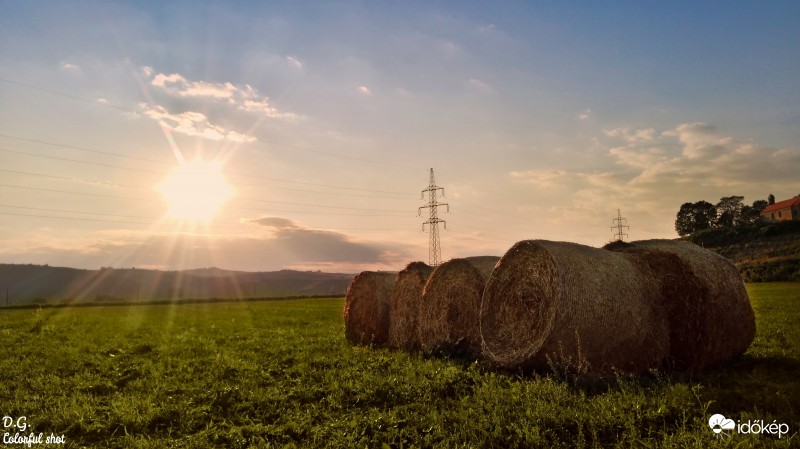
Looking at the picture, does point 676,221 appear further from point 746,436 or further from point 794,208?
point 746,436

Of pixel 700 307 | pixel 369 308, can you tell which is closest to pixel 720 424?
pixel 700 307

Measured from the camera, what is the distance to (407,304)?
15367 millimetres

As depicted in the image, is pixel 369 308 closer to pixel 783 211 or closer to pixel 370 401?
pixel 370 401

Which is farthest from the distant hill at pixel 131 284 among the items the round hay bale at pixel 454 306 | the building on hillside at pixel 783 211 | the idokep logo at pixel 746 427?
the idokep logo at pixel 746 427

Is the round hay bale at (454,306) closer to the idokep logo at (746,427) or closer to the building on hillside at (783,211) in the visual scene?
the idokep logo at (746,427)

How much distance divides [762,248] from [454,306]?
7797 cm

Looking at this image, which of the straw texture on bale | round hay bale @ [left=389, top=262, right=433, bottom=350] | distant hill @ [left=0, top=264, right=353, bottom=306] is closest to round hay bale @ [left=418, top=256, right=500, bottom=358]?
round hay bale @ [left=389, top=262, right=433, bottom=350]

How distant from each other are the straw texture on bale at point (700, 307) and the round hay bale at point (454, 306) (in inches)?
149

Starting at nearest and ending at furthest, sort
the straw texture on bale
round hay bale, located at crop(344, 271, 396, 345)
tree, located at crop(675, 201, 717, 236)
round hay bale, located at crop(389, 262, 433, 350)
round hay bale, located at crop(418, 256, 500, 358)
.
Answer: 1. the straw texture on bale
2. round hay bale, located at crop(418, 256, 500, 358)
3. round hay bale, located at crop(389, 262, 433, 350)
4. round hay bale, located at crop(344, 271, 396, 345)
5. tree, located at crop(675, 201, 717, 236)

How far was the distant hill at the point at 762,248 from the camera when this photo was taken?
56625 mm

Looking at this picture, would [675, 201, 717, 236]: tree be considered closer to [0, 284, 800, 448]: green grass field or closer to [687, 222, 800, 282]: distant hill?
[687, 222, 800, 282]: distant hill

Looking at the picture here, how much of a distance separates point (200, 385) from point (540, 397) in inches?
236

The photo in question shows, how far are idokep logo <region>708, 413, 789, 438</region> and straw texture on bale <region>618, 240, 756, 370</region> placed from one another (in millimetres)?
3961

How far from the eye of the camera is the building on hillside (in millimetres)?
109438
